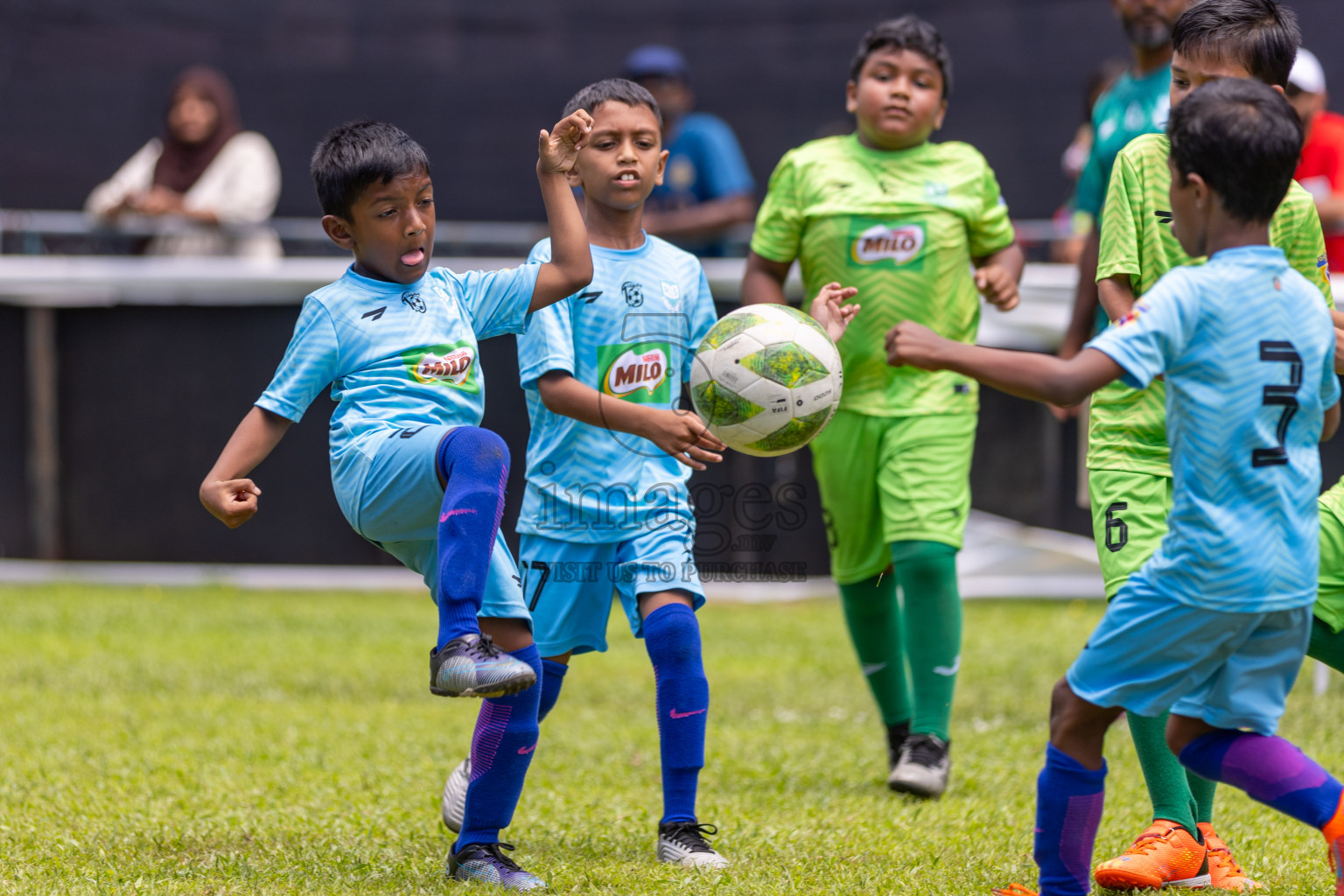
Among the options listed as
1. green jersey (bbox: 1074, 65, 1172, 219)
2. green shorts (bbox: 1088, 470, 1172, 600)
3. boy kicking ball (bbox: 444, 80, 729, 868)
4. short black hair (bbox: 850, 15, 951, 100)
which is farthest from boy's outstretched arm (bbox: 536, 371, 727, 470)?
green jersey (bbox: 1074, 65, 1172, 219)

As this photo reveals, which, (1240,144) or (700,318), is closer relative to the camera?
(1240,144)

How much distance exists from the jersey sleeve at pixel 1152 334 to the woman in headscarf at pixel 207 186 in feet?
22.4

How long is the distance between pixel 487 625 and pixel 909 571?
66.4 inches

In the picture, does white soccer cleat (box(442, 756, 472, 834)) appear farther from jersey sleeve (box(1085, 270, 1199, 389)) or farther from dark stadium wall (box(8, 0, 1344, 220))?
dark stadium wall (box(8, 0, 1344, 220))

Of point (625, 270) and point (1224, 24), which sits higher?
point (1224, 24)

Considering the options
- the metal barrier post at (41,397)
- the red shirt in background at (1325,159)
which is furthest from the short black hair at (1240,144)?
the metal barrier post at (41,397)

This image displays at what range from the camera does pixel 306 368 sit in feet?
10.6

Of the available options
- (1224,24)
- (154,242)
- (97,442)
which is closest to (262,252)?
(154,242)

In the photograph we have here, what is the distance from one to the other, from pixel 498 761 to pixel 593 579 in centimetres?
54

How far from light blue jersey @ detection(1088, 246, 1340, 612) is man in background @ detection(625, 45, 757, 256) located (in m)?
5.20

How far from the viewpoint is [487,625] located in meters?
3.37

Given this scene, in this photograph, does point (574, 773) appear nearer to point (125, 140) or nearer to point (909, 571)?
point (909, 571)

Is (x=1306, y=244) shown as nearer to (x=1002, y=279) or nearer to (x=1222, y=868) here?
(x=1002, y=279)

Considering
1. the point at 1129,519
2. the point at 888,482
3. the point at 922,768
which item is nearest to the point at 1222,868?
the point at 1129,519
